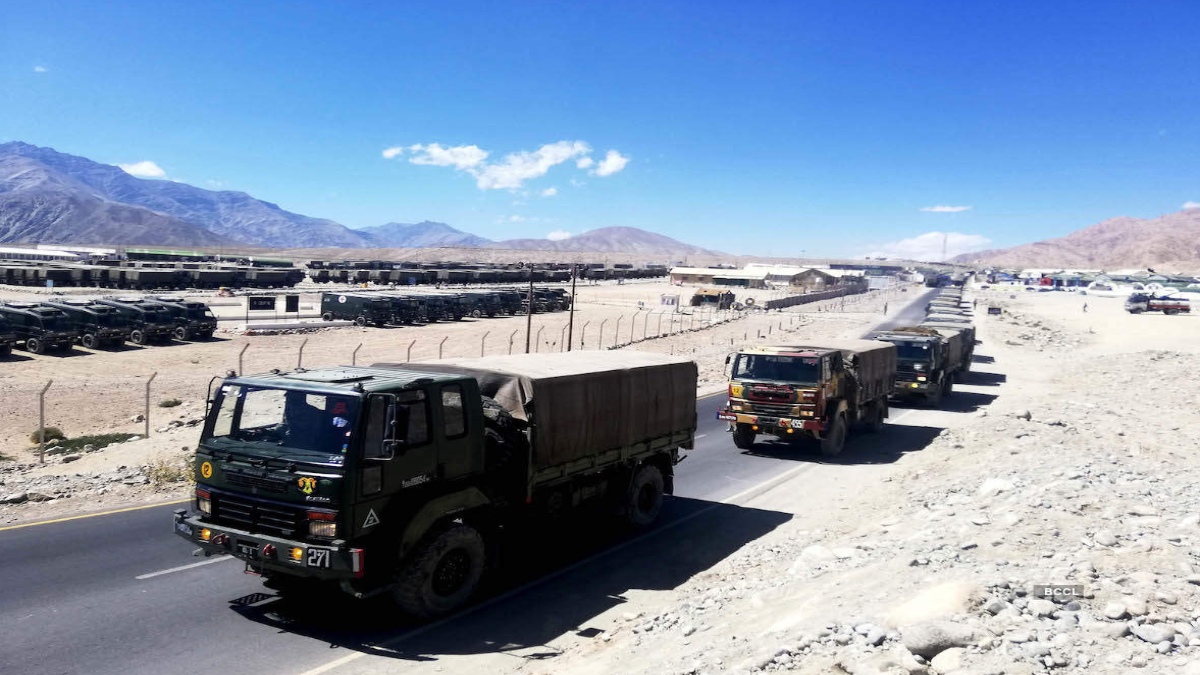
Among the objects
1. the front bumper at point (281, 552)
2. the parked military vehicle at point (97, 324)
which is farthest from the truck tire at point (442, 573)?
the parked military vehicle at point (97, 324)

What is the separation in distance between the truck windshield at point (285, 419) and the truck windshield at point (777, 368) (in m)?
12.8

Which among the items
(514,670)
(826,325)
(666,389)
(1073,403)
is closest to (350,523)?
(514,670)

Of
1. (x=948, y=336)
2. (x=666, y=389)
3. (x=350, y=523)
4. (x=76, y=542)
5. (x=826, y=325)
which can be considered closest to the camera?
(x=350, y=523)

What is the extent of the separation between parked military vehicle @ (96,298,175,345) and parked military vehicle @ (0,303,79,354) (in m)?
3.28

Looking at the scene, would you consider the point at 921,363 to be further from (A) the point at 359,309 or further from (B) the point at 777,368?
(A) the point at 359,309

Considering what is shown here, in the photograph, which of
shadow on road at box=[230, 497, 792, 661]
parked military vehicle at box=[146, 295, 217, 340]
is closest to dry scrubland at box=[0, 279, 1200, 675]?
shadow on road at box=[230, 497, 792, 661]

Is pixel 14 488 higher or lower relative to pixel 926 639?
lower

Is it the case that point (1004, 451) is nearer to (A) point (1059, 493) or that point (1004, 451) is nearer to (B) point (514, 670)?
(A) point (1059, 493)

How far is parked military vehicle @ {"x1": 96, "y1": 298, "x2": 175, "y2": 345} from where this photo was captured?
40.9m

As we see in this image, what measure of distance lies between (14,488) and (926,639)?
1431 cm

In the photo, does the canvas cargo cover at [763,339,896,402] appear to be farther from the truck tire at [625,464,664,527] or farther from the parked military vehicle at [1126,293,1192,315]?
the parked military vehicle at [1126,293,1192,315]

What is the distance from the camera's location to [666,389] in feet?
43.6

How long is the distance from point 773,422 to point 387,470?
12506mm

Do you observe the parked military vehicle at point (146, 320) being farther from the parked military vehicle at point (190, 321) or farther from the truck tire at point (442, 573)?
the truck tire at point (442, 573)
